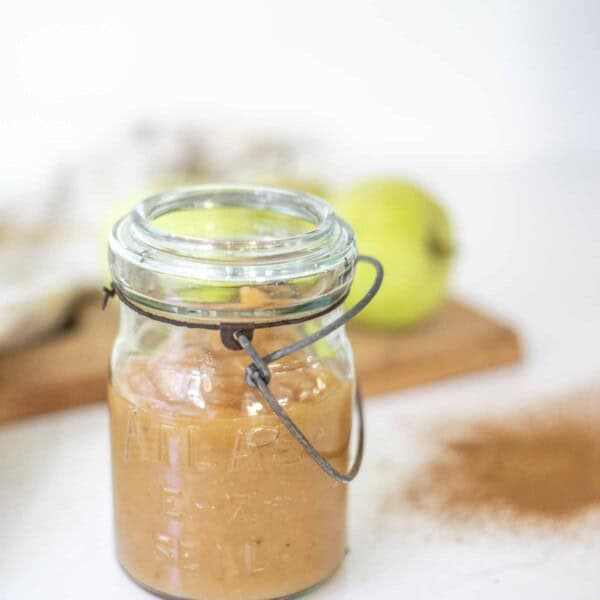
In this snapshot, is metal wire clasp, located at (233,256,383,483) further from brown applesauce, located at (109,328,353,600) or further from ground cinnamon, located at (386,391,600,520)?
ground cinnamon, located at (386,391,600,520)

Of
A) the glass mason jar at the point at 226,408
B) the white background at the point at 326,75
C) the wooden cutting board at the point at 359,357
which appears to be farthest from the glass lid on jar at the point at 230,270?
the white background at the point at 326,75

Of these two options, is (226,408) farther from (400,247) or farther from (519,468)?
(400,247)

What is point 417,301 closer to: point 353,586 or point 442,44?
point 353,586

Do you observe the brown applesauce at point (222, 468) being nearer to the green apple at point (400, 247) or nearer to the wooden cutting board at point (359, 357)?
the wooden cutting board at point (359, 357)

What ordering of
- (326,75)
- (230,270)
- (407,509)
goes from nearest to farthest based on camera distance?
1. (230,270)
2. (407,509)
3. (326,75)

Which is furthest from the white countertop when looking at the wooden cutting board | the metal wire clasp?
the metal wire clasp

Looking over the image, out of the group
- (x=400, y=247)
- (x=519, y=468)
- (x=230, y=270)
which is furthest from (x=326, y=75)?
(x=230, y=270)

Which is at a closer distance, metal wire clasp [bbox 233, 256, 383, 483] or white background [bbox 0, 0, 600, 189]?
metal wire clasp [bbox 233, 256, 383, 483]
